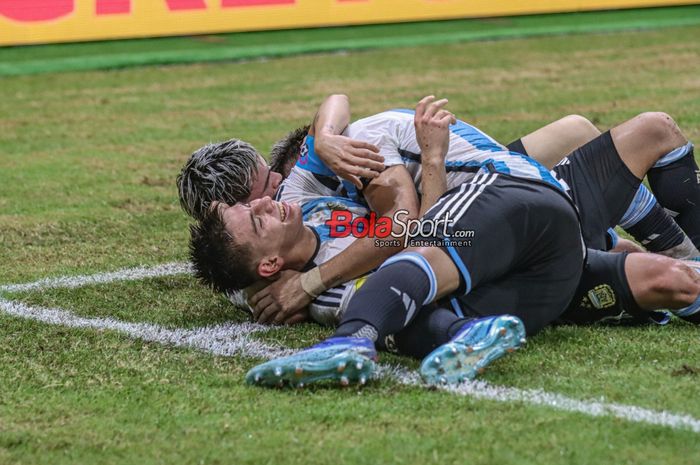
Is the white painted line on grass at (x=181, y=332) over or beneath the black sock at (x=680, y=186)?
beneath

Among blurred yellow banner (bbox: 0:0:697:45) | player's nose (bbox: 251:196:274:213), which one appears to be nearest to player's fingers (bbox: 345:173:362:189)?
player's nose (bbox: 251:196:274:213)

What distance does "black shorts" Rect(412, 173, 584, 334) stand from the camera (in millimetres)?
3721

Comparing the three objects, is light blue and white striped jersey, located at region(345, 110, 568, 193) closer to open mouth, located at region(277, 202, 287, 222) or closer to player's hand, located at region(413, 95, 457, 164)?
player's hand, located at region(413, 95, 457, 164)

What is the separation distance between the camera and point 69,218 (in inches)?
248

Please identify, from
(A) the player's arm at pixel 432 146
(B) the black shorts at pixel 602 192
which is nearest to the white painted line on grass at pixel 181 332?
(A) the player's arm at pixel 432 146

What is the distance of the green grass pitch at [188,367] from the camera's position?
3002 millimetres

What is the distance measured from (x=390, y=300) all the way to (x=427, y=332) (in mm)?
221

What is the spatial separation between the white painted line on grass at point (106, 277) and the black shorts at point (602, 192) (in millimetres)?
1779

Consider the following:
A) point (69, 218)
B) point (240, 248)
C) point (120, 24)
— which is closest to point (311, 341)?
point (240, 248)

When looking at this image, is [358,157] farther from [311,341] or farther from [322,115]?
[311,341]

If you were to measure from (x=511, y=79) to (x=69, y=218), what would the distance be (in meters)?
5.75

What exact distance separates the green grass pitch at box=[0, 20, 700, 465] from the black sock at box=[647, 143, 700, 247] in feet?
2.31

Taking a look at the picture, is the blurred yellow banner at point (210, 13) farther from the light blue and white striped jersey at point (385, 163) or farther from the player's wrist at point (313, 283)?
the player's wrist at point (313, 283)

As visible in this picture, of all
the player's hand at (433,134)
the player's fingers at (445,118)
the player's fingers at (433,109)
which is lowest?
the player's hand at (433,134)
